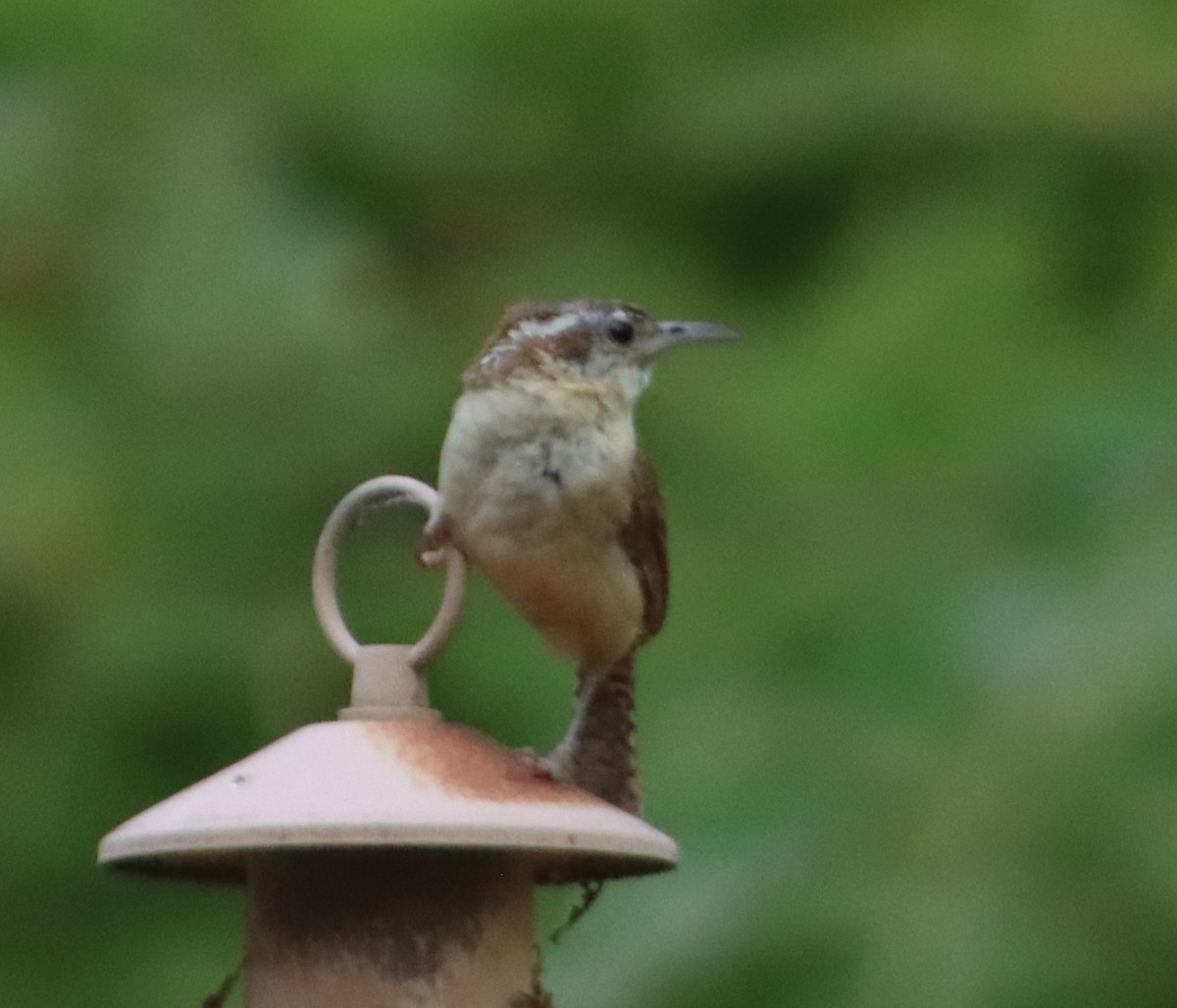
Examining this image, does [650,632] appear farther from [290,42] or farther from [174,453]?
[290,42]

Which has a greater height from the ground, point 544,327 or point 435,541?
point 544,327

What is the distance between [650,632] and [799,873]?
0.48 m

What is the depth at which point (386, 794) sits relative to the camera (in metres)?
3.16

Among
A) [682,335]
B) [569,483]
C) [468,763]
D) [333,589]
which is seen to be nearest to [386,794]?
[468,763]

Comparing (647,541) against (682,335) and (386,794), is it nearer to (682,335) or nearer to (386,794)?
(682,335)

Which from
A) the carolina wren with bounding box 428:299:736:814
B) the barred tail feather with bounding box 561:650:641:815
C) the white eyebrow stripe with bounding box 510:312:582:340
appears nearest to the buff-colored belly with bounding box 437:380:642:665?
the carolina wren with bounding box 428:299:736:814

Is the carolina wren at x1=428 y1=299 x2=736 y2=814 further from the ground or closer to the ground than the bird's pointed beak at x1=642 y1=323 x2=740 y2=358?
closer to the ground

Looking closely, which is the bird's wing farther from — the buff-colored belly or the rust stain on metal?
the rust stain on metal

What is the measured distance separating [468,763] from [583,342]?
790mm

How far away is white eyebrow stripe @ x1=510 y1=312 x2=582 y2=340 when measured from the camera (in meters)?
3.83

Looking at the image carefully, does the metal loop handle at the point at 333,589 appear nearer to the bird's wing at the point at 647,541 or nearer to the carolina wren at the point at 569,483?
the carolina wren at the point at 569,483

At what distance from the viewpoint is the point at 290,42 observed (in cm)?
537

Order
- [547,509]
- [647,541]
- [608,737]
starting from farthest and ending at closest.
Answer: [608,737], [647,541], [547,509]

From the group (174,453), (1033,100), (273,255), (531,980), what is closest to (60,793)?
(174,453)
